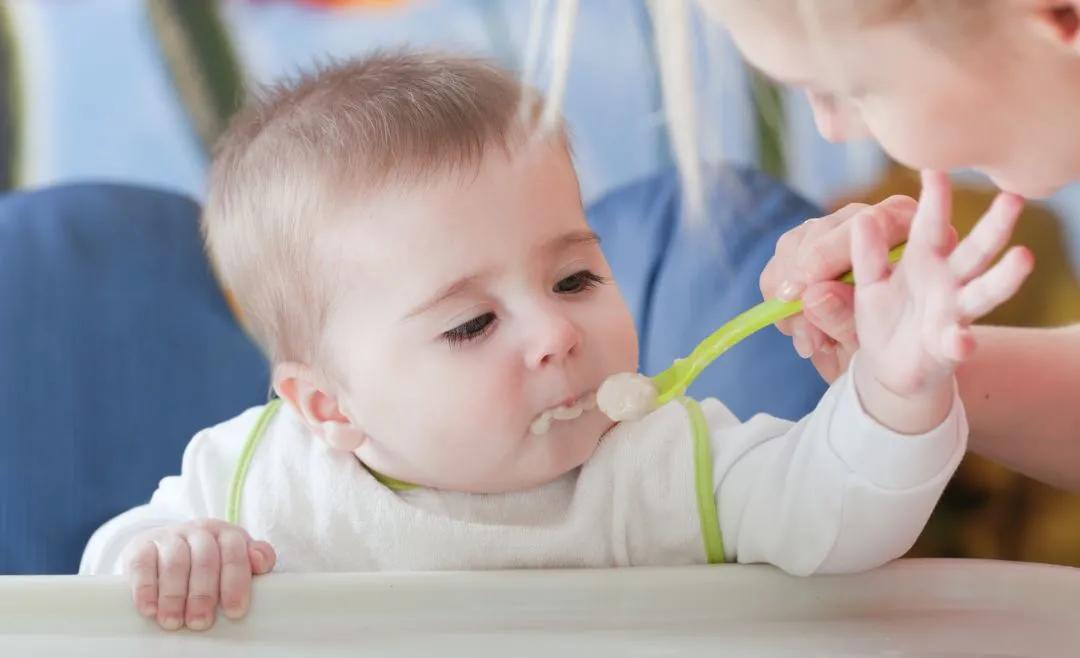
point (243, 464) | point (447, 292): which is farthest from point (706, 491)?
point (243, 464)

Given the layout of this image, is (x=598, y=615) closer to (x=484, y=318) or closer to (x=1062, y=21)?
(x=484, y=318)

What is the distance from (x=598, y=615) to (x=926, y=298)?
0.21 m

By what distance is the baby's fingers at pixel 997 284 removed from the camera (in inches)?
Answer: 20.9

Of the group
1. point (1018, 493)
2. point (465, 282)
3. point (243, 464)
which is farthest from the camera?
point (1018, 493)

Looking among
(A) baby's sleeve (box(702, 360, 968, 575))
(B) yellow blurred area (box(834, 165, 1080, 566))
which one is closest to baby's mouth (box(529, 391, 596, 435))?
(A) baby's sleeve (box(702, 360, 968, 575))

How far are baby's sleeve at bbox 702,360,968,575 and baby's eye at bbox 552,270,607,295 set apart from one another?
5.2 inches

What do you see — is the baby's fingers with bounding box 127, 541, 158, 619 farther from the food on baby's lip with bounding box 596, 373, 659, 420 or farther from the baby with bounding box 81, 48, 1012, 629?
the food on baby's lip with bounding box 596, 373, 659, 420

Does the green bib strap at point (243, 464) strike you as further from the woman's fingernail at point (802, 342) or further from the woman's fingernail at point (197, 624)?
the woman's fingernail at point (802, 342)

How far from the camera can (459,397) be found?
0.75 meters

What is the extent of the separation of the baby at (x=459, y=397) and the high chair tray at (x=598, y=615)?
0.09 ft

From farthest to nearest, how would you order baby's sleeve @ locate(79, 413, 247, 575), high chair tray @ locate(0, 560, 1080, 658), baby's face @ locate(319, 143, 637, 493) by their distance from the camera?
baby's sleeve @ locate(79, 413, 247, 575) < baby's face @ locate(319, 143, 637, 493) < high chair tray @ locate(0, 560, 1080, 658)

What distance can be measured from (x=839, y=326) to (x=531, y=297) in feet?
0.53

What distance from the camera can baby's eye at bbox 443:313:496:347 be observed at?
2.47 feet

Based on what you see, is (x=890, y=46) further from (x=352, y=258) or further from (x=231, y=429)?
(x=231, y=429)
